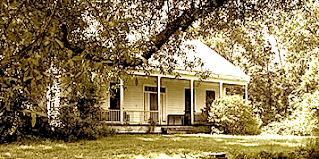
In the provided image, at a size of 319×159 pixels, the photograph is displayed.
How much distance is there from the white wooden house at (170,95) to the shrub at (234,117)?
1.63m

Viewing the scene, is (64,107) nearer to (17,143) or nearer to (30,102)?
(30,102)

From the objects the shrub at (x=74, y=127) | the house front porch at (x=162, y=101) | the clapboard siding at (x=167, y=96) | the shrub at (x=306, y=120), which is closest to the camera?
the shrub at (x=74, y=127)

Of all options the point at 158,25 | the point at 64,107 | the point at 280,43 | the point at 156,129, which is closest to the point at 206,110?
the point at 156,129

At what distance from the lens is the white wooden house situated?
18969 mm

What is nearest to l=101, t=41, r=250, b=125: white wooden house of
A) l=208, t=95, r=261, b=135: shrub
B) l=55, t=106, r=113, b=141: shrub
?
l=208, t=95, r=261, b=135: shrub

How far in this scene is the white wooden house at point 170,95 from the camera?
1897cm

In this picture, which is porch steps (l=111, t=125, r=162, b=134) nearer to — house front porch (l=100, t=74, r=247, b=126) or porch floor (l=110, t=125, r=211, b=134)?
porch floor (l=110, t=125, r=211, b=134)

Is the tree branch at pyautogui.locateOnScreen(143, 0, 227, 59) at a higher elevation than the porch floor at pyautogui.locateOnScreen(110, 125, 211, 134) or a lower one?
higher

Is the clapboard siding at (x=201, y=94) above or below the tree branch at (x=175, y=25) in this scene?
below

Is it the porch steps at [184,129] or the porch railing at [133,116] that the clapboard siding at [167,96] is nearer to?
the porch railing at [133,116]

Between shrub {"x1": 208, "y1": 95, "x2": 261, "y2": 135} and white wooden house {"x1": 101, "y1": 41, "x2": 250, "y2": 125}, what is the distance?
5.34 ft

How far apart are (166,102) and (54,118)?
9569mm

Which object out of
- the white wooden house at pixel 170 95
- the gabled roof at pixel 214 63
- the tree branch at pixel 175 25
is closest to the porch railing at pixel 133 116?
the white wooden house at pixel 170 95

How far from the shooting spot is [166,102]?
2152 cm
